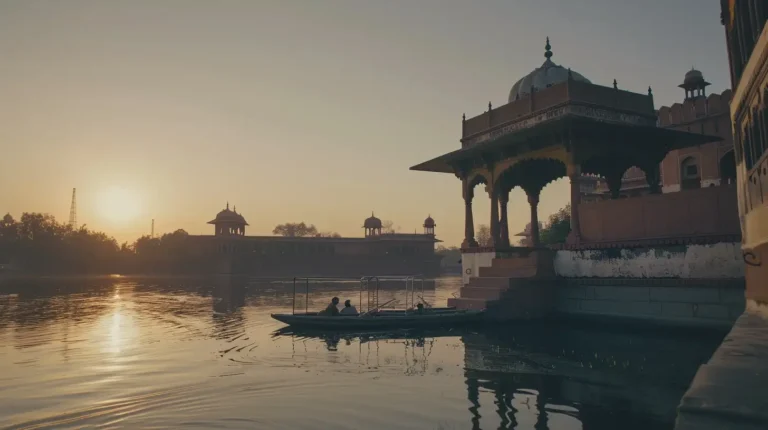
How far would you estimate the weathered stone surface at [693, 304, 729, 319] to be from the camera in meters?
13.9

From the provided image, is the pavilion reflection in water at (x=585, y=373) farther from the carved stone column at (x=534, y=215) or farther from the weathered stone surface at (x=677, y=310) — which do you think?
the carved stone column at (x=534, y=215)

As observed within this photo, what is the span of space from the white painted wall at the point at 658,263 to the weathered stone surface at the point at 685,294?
39cm

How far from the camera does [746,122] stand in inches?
400

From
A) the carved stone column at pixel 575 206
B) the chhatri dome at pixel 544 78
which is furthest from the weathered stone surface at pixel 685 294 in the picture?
the chhatri dome at pixel 544 78

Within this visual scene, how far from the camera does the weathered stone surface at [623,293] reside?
15.9 meters

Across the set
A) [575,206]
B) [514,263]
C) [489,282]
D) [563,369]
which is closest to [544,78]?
[575,206]

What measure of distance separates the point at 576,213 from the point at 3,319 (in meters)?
23.9

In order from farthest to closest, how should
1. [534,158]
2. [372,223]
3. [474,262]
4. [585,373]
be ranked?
[372,223] < [474,262] < [534,158] < [585,373]

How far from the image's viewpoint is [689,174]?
30.7m

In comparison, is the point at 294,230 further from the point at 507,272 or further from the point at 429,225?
the point at 507,272

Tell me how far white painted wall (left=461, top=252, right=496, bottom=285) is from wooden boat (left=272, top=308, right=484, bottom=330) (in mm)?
3654

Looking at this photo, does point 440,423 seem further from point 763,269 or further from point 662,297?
point 662,297

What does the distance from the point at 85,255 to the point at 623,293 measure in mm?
80309

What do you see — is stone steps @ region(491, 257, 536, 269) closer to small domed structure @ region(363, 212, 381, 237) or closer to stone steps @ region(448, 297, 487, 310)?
stone steps @ region(448, 297, 487, 310)
